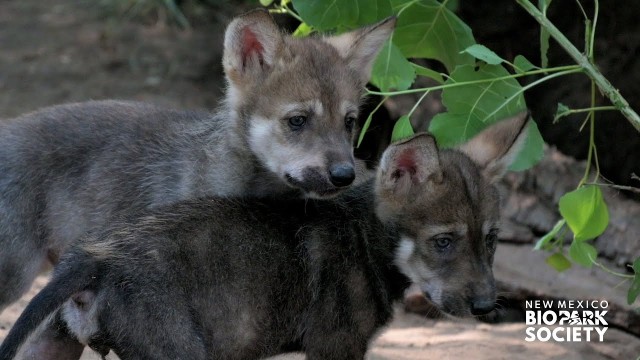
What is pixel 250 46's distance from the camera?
6.22 meters

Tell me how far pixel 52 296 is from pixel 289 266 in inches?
47.0

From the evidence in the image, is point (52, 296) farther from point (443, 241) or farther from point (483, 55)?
point (483, 55)

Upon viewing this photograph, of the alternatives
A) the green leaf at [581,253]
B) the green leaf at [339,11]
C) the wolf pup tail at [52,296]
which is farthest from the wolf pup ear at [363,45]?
the wolf pup tail at [52,296]

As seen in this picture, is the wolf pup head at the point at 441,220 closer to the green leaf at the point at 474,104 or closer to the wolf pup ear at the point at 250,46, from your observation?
the green leaf at the point at 474,104

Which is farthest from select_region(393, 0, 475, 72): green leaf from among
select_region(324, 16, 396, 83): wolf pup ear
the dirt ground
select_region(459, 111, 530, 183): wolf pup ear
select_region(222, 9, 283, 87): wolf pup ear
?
the dirt ground

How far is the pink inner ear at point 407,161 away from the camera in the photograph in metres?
5.23

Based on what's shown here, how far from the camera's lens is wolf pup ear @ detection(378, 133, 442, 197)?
16.9ft

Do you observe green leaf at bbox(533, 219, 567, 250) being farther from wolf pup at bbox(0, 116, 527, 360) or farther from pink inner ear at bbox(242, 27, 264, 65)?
pink inner ear at bbox(242, 27, 264, 65)

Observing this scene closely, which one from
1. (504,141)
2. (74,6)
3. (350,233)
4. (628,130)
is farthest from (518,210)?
(74,6)

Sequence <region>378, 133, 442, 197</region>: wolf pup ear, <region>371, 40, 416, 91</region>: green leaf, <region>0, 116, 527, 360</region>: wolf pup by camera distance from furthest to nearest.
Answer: <region>371, 40, 416, 91</region>: green leaf, <region>378, 133, 442, 197</region>: wolf pup ear, <region>0, 116, 527, 360</region>: wolf pup

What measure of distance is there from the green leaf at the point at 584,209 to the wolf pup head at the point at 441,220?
0.40 m

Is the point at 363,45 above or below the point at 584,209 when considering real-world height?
above

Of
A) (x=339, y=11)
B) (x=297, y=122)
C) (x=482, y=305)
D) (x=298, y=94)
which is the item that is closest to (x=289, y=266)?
(x=482, y=305)

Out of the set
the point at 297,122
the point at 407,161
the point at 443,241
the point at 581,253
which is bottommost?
the point at 581,253
